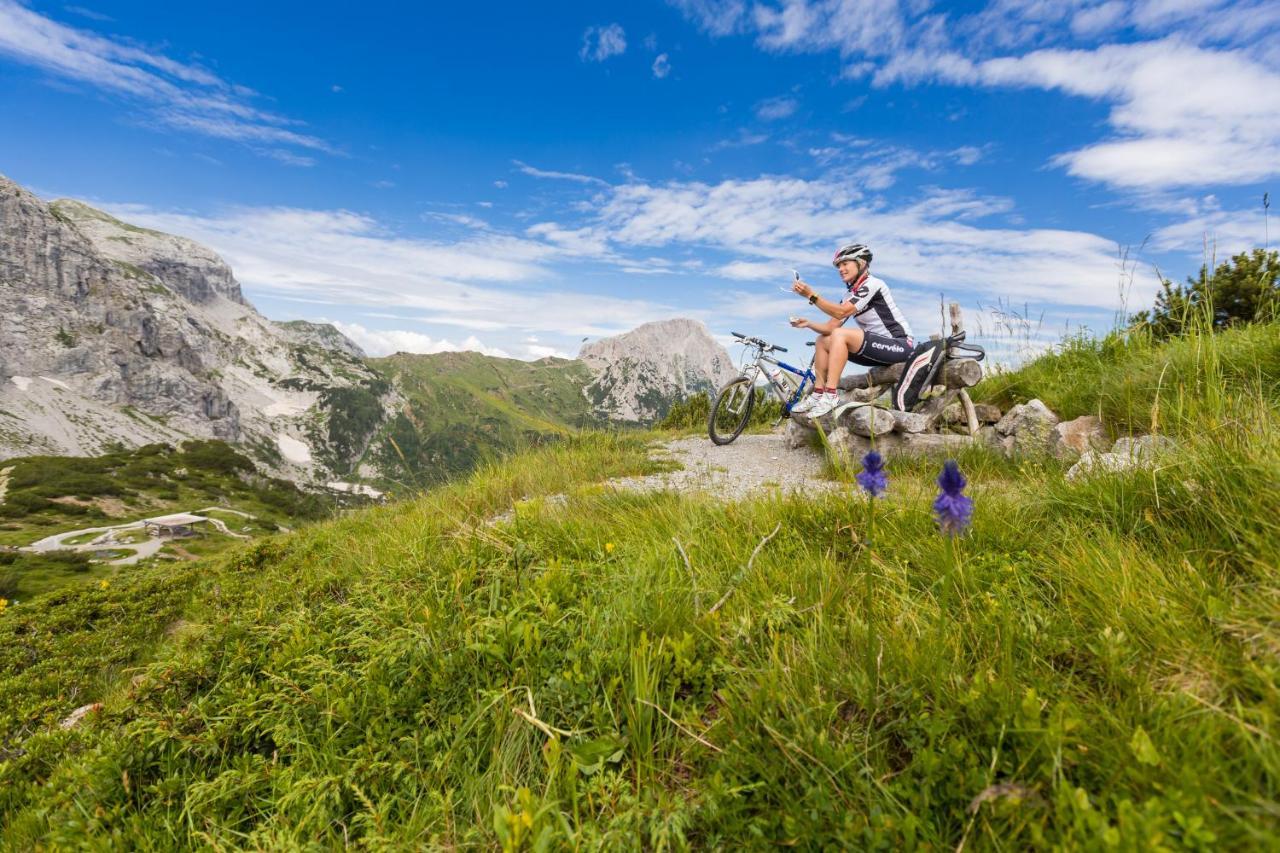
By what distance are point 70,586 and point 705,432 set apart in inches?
520

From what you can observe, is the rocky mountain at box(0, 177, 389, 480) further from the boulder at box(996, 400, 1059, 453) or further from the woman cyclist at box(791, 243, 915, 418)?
the boulder at box(996, 400, 1059, 453)

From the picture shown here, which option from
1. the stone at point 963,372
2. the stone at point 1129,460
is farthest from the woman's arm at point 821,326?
the stone at point 1129,460

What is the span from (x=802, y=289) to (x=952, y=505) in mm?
7766

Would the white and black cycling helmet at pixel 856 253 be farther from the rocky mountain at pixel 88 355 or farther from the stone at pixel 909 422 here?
the rocky mountain at pixel 88 355

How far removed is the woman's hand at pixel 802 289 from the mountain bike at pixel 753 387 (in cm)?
226

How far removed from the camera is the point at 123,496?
299ft

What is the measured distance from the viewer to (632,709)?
2227 millimetres

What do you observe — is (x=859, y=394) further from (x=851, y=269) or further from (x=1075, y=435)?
(x=1075, y=435)

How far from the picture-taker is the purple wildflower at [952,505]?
1831 millimetres

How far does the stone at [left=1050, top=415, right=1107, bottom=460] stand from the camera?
6.47 metres

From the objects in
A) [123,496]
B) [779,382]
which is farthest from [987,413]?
[123,496]

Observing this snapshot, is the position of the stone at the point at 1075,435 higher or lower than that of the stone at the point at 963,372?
lower

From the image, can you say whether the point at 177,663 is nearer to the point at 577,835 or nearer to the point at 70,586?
the point at 577,835

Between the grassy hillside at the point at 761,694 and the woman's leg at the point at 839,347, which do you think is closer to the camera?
the grassy hillside at the point at 761,694
